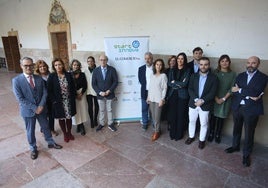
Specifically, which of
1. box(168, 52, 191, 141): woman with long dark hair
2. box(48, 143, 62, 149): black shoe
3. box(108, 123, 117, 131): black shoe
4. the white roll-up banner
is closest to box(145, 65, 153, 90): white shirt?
the white roll-up banner

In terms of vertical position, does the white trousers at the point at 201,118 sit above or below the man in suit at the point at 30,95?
below

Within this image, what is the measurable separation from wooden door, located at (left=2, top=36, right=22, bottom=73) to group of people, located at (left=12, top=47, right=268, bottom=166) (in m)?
7.89

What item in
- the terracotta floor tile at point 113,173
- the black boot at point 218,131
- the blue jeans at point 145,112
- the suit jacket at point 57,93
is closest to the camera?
the terracotta floor tile at point 113,173

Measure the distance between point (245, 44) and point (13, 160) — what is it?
396 cm

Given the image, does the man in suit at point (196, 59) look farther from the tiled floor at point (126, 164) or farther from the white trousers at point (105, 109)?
the white trousers at point (105, 109)

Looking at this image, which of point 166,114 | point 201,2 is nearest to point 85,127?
point 166,114

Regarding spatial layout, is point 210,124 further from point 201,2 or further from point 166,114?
point 201,2

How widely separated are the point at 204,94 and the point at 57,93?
7.36ft

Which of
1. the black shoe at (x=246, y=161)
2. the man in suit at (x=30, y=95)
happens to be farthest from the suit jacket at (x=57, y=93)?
the black shoe at (x=246, y=161)

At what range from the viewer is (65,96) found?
3039 mm

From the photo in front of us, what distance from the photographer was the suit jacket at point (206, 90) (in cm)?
273

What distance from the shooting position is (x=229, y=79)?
2850 mm

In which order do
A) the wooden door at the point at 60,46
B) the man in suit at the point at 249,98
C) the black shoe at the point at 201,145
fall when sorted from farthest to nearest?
the wooden door at the point at 60,46 → the black shoe at the point at 201,145 → the man in suit at the point at 249,98

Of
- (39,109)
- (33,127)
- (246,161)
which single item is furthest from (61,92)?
(246,161)
